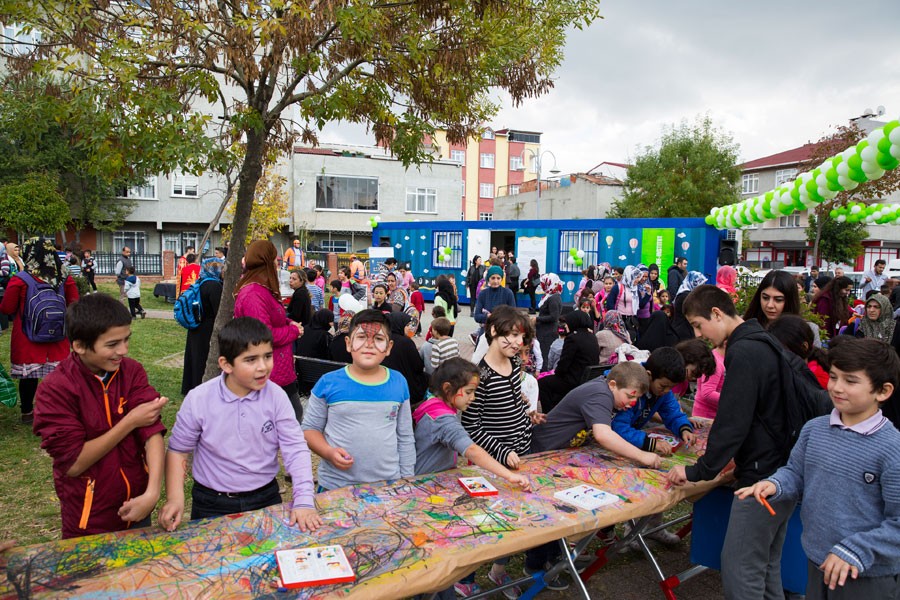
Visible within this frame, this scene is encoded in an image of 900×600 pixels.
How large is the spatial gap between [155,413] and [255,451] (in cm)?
45

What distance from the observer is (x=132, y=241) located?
3159 centimetres

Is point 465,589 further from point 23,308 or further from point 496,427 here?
point 23,308

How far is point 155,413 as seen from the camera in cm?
254

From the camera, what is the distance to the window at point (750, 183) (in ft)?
164

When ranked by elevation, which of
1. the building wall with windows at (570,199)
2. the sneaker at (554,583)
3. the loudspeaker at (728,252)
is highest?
the building wall with windows at (570,199)

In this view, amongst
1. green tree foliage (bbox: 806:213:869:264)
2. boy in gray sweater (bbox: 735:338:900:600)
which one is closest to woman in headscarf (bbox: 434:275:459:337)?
boy in gray sweater (bbox: 735:338:900:600)

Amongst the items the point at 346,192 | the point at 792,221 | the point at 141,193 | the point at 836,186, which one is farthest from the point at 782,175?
the point at 141,193

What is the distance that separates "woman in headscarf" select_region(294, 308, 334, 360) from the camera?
6828 mm

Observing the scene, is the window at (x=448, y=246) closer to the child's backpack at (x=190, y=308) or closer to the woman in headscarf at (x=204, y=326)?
the woman in headscarf at (x=204, y=326)

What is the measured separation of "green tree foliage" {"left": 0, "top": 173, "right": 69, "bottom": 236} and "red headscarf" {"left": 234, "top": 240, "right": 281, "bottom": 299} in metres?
20.8

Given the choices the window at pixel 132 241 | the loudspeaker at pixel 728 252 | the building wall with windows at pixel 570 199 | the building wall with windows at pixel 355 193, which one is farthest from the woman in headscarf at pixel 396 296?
the building wall with windows at pixel 570 199

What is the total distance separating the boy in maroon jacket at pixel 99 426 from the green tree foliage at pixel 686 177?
3378 centimetres

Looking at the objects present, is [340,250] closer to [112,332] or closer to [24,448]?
[24,448]

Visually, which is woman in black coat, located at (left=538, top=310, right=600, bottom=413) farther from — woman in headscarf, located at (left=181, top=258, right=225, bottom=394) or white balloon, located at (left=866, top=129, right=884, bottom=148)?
white balloon, located at (left=866, top=129, right=884, bottom=148)
